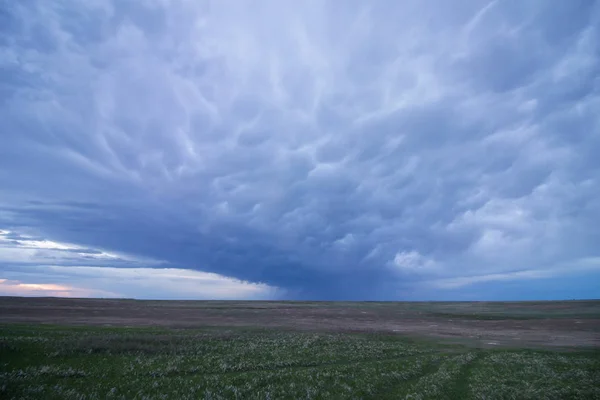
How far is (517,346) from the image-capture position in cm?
4416

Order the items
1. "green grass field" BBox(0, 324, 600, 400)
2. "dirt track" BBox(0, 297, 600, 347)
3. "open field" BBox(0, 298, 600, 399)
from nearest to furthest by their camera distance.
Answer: "green grass field" BBox(0, 324, 600, 400) < "open field" BBox(0, 298, 600, 399) < "dirt track" BBox(0, 297, 600, 347)

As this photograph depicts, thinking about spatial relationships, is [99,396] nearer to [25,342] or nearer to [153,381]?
[153,381]

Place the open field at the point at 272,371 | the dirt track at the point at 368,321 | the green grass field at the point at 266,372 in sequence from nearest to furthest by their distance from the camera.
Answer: the green grass field at the point at 266,372 → the open field at the point at 272,371 → the dirt track at the point at 368,321

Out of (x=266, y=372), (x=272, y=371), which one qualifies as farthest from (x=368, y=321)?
(x=266, y=372)

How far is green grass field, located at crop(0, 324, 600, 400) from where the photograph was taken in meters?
18.6

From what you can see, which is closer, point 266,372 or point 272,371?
point 266,372

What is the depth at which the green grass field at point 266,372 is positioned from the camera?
734 inches

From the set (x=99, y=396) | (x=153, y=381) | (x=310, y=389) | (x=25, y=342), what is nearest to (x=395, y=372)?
(x=310, y=389)

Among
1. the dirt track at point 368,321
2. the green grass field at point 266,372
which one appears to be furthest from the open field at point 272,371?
the dirt track at point 368,321

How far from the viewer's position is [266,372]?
76.8 feet

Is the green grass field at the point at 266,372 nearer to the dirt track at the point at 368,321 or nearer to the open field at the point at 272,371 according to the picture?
the open field at the point at 272,371

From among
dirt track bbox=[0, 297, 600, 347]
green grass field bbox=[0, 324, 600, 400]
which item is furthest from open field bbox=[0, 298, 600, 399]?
dirt track bbox=[0, 297, 600, 347]

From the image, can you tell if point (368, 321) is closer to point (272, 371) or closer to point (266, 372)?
point (272, 371)

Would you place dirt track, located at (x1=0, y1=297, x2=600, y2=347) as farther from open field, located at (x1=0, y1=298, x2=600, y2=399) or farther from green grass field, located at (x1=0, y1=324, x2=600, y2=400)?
green grass field, located at (x1=0, y1=324, x2=600, y2=400)
